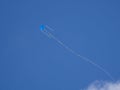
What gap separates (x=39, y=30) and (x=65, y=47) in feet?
1.64

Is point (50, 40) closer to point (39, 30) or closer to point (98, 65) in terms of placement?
point (39, 30)

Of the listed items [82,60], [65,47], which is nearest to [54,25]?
[65,47]

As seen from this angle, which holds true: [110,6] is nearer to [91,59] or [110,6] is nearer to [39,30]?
[91,59]

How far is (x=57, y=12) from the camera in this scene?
4172 millimetres

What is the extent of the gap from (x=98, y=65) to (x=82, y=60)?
0.87 feet

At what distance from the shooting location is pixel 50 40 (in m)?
4.01

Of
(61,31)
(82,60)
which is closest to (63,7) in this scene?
(61,31)

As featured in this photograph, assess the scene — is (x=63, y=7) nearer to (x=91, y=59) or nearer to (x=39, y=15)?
(x=39, y=15)

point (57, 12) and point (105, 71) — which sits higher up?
point (57, 12)

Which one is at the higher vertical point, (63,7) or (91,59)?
(63,7)

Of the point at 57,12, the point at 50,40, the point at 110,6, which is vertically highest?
the point at 110,6

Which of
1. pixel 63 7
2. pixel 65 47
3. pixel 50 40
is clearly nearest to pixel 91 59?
pixel 65 47

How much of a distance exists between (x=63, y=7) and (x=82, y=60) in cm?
95

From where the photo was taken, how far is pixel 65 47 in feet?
13.2
